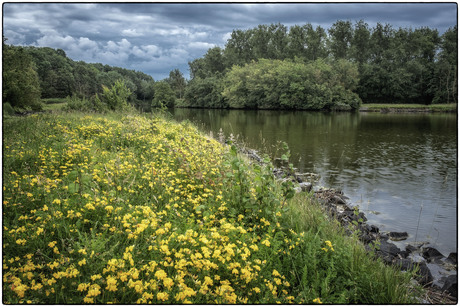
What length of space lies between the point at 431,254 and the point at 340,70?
55.7m

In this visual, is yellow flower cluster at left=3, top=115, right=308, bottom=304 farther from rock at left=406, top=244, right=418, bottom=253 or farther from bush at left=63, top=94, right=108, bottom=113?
bush at left=63, top=94, right=108, bottom=113

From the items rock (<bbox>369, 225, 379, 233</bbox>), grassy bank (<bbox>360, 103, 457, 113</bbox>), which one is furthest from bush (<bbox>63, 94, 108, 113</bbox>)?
grassy bank (<bbox>360, 103, 457, 113</bbox>)

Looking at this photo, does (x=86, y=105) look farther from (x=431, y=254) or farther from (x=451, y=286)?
(x=451, y=286)

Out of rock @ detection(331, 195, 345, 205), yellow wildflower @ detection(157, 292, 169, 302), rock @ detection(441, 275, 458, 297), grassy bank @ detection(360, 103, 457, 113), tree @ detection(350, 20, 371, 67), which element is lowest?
rock @ detection(441, 275, 458, 297)

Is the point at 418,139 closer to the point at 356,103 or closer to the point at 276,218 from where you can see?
the point at 276,218

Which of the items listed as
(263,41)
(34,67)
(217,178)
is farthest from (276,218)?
(263,41)

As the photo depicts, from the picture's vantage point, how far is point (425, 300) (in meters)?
3.88

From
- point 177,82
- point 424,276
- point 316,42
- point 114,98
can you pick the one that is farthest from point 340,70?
point 177,82

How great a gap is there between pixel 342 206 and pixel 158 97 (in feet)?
256

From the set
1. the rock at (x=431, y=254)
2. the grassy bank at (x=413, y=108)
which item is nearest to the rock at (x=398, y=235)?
the rock at (x=431, y=254)

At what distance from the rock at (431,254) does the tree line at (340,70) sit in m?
47.9

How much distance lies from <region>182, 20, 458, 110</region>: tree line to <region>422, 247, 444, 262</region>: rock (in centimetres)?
4788

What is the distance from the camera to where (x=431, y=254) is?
225 inches

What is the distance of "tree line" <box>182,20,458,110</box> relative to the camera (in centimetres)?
5222
